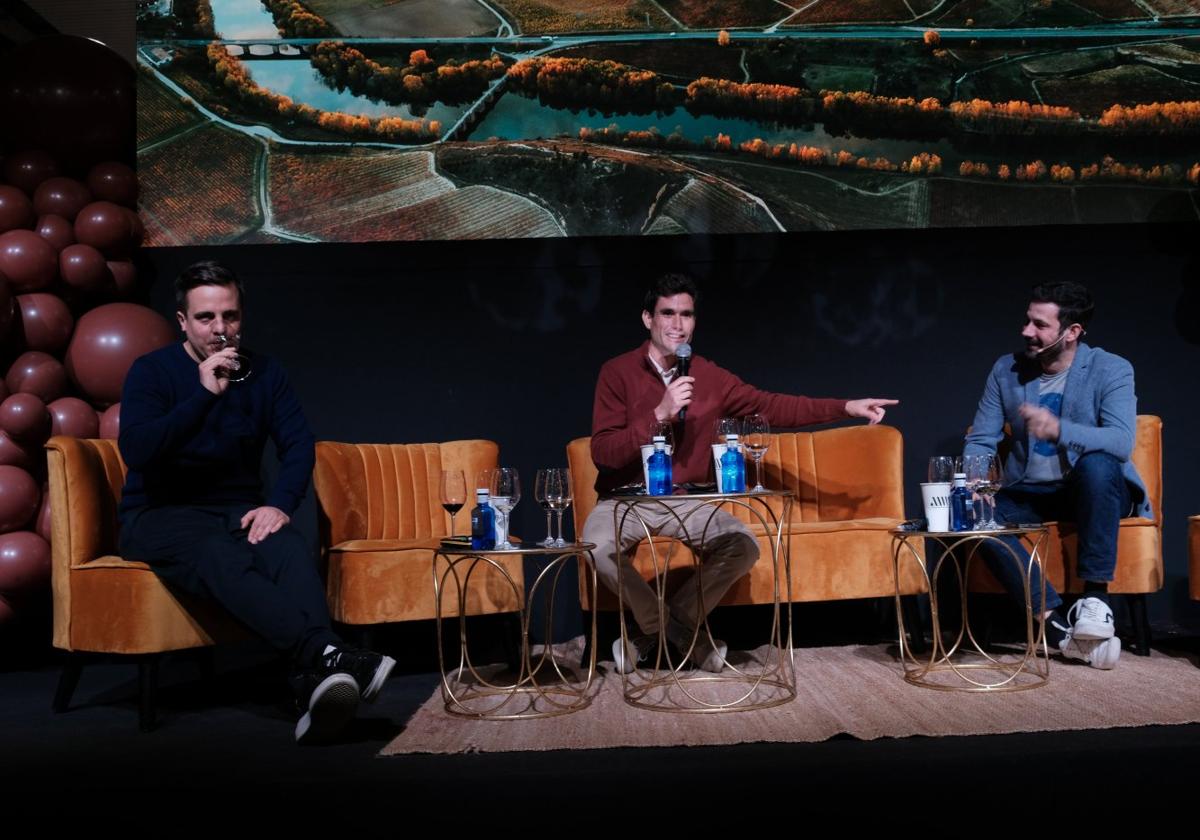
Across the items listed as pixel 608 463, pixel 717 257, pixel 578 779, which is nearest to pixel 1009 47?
pixel 717 257

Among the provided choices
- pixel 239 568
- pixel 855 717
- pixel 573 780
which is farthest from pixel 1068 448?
pixel 239 568

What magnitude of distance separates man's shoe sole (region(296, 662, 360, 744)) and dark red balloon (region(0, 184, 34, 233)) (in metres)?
2.38

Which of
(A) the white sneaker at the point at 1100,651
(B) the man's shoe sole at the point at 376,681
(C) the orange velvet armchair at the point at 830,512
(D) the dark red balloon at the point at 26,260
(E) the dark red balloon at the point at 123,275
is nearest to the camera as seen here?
(B) the man's shoe sole at the point at 376,681

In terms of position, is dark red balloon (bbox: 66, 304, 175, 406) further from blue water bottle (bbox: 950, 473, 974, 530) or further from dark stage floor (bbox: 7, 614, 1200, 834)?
blue water bottle (bbox: 950, 473, 974, 530)

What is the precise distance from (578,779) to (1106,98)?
3.75m

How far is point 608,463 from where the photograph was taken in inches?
143

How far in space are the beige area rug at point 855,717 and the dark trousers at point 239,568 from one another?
379mm

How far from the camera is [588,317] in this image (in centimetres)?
475

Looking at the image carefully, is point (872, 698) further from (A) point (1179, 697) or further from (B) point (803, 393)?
(B) point (803, 393)

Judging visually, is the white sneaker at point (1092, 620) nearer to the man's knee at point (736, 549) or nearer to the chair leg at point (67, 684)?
the man's knee at point (736, 549)

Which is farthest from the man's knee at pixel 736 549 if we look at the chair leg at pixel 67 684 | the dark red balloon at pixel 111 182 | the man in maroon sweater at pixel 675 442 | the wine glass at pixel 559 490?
the dark red balloon at pixel 111 182

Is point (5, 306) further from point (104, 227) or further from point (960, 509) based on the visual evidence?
point (960, 509)

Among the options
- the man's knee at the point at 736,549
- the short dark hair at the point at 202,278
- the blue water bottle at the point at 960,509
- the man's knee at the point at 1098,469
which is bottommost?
the man's knee at the point at 736,549

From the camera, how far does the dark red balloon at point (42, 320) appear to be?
416cm
